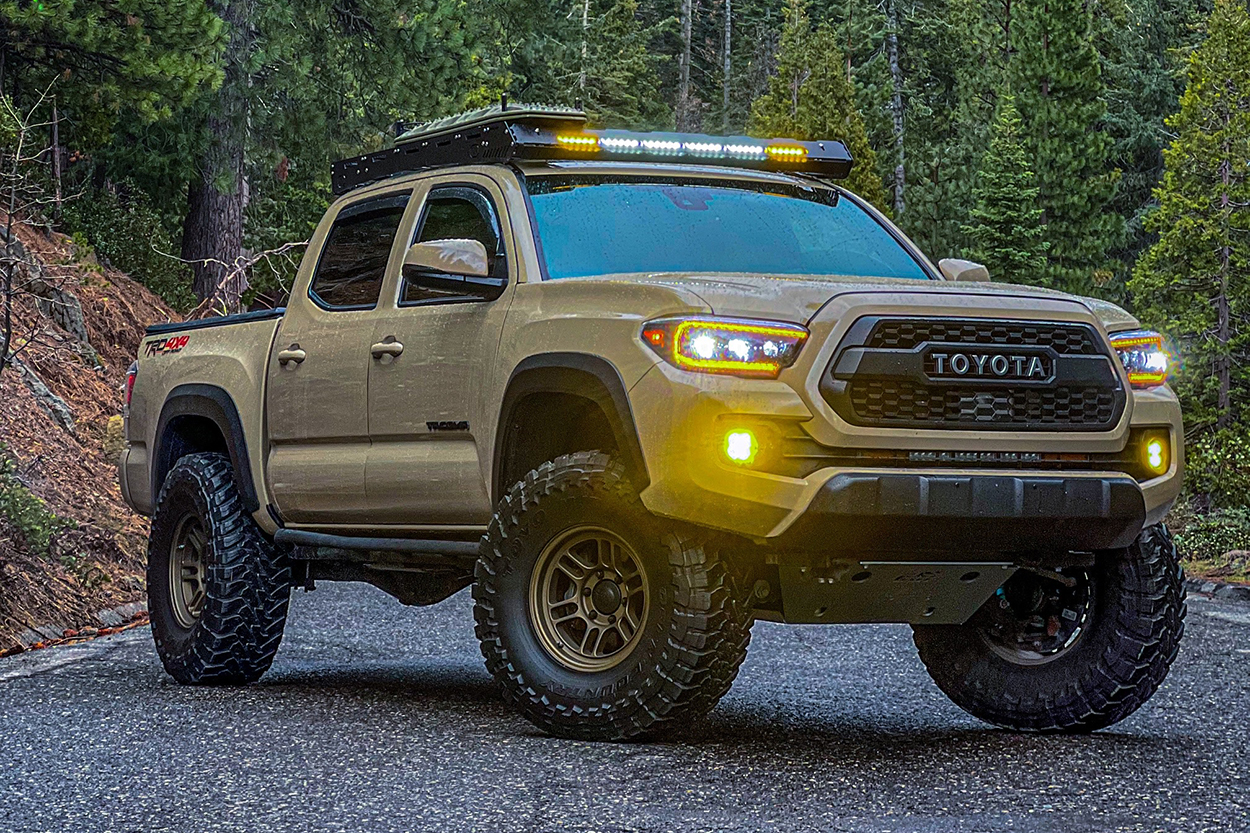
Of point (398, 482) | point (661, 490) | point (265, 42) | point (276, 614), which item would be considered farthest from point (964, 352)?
point (265, 42)

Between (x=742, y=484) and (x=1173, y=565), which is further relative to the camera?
(x=1173, y=565)

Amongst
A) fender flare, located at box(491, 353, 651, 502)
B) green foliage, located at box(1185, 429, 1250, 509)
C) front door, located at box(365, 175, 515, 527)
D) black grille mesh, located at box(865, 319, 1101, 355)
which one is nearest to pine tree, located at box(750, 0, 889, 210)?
green foliage, located at box(1185, 429, 1250, 509)

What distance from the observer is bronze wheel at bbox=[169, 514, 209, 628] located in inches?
344

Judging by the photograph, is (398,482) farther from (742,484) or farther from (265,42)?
(265,42)

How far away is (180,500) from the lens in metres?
8.83

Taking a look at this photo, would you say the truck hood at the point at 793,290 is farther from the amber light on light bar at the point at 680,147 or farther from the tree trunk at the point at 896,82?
the tree trunk at the point at 896,82

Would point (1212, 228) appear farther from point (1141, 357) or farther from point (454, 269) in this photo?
point (454, 269)

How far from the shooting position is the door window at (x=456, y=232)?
691 cm

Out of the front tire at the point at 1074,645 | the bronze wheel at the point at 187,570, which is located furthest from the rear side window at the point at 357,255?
the front tire at the point at 1074,645

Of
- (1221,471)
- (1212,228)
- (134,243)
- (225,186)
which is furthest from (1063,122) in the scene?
(134,243)

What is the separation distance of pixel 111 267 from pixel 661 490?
17898 millimetres

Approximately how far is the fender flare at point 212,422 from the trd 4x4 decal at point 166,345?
257 mm

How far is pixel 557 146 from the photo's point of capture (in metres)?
7.42

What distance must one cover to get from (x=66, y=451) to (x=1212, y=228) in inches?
661
